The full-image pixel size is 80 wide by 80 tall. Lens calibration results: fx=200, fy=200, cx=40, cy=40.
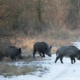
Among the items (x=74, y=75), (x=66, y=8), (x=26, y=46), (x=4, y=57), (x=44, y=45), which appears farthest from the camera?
(x=66, y=8)

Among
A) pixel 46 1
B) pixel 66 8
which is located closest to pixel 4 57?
pixel 46 1

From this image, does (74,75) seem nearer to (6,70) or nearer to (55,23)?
(6,70)

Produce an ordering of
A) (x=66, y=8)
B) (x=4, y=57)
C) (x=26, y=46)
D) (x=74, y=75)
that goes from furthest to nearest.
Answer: (x=66, y=8) → (x=26, y=46) → (x=4, y=57) → (x=74, y=75)

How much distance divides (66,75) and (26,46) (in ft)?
30.1

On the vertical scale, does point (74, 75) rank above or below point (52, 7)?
below

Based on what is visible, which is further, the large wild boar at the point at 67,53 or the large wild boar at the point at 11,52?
the large wild boar at the point at 11,52

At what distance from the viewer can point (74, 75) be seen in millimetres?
8492

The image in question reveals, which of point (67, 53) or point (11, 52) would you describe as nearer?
point (67, 53)

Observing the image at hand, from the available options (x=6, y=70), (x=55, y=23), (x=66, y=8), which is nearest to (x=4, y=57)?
(x=6, y=70)

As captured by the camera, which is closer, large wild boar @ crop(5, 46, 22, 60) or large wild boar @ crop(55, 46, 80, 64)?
large wild boar @ crop(55, 46, 80, 64)

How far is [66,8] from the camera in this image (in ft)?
136

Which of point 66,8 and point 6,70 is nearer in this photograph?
point 6,70

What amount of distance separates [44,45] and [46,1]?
16797 mm

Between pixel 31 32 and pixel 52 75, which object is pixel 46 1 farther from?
pixel 52 75
